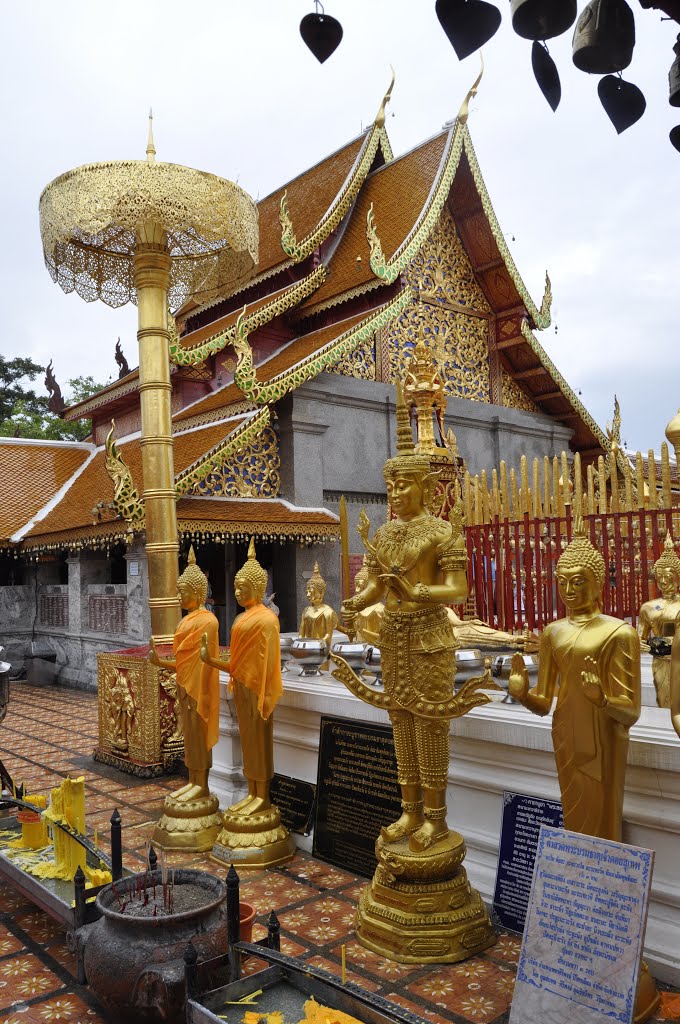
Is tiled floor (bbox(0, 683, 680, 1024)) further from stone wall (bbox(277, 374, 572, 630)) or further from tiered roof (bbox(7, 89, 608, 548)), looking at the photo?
stone wall (bbox(277, 374, 572, 630))

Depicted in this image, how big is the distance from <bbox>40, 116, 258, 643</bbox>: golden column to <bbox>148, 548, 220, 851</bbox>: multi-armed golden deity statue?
105 centimetres

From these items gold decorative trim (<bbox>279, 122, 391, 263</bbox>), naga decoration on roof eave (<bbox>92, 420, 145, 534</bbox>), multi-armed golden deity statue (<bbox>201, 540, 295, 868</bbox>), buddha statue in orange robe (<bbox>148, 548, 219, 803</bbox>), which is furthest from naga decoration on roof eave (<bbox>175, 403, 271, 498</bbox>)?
multi-armed golden deity statue (<bbox>201, 540, 295, 868</bbox>)

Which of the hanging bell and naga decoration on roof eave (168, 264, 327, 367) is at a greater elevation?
naga decoration on roof eave (168, 264, 327, 367)

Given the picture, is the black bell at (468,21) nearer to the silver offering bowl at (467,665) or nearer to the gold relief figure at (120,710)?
the silver offering bowl at (467,665)

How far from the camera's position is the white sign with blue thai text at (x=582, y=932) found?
7.21 ft

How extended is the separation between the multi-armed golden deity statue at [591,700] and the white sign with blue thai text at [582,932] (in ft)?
0.85

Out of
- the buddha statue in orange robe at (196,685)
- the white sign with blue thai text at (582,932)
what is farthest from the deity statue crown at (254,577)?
the white sign with blue thai text at (582,932)

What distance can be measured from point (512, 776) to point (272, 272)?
945 centimetres

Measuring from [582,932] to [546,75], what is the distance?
2225 mm

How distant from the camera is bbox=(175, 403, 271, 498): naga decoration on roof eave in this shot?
7938 millimetres

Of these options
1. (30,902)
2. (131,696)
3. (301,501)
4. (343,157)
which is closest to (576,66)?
(30,902)

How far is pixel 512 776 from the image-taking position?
332 centimetres

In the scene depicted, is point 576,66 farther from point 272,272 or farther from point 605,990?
point 272,272

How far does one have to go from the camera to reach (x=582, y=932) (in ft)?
7.55
